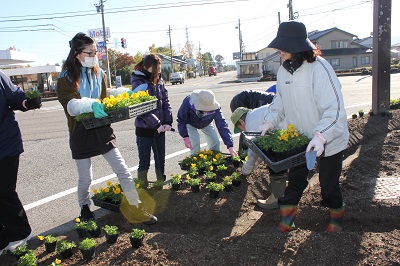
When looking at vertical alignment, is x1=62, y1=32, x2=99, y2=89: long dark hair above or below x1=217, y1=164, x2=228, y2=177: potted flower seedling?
above

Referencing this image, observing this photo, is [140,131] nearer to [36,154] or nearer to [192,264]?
[192,264]

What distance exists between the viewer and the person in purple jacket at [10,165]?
3178mm

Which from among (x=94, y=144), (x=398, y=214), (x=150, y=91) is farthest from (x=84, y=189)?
(x=398, y=214)

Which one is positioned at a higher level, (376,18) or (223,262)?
(376,18)

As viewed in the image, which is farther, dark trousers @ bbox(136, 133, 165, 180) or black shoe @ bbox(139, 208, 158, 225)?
dark trousers @ bbox(136, 133, 165, 180)

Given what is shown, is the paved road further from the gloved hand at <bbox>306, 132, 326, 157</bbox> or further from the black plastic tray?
the gloved hand at <bbox>306, 132, 326, 157</bbox>

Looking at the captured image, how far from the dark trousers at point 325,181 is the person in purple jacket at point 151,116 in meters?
1.81

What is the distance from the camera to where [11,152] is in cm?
319

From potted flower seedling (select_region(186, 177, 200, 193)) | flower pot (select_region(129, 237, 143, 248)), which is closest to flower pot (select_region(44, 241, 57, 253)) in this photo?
flower pot (select_region(129, 237, 143, 248))

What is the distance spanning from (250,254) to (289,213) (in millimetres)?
639

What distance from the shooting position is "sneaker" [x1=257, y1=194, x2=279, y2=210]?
159 inches

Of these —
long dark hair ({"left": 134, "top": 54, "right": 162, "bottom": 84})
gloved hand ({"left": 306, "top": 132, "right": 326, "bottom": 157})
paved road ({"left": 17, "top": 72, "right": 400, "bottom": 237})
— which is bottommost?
paved road ({"left": 17, "top": 72, "right": 400, "bottom": 237})

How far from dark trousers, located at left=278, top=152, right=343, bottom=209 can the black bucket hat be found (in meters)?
0.97

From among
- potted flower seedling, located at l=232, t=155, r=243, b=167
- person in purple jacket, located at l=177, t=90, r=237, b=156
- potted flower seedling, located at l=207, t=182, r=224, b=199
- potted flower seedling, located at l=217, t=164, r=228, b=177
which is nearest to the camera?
potted flower seedling, located at l=207, t=182, r=224, b=199
